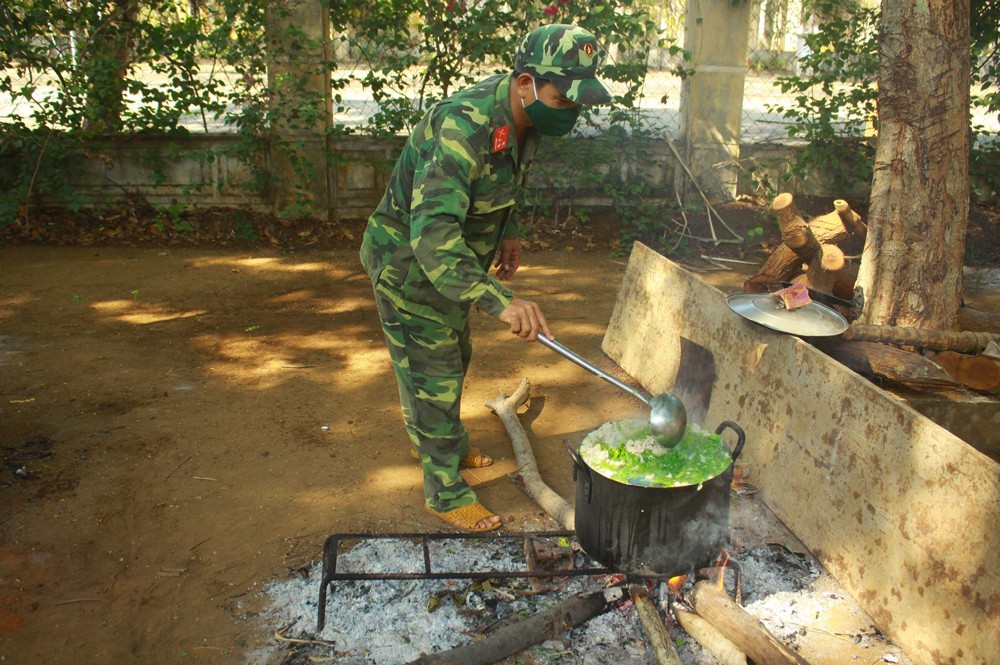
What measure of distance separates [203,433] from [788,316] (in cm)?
326

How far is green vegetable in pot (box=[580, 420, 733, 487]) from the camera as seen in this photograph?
3.03 m

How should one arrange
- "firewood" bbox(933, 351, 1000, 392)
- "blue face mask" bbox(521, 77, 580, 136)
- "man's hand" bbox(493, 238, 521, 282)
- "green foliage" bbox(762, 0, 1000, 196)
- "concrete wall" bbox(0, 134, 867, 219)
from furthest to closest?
"concrete wall" bbox(0, 134, 867, 219), "green foliage" bbox(762, 0, 1000, 196), "firewood" bbox(933, 351, 1000, 392), "man's hand" bbox(493, 238, 521, 282), "blue face mask" bbox(521, 77, 580, 136)

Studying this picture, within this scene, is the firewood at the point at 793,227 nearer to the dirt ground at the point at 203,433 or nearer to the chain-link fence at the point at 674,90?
the dirt ground at the point at 203,433

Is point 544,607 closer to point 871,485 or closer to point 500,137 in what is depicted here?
point 871,485

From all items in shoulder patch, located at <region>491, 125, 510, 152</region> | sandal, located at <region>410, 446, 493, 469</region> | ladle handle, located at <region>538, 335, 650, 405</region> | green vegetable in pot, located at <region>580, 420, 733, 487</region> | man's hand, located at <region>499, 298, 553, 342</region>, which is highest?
shoulder patch, located at <region>491, 125, 510, 152</region>

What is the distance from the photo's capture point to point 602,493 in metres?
3.10

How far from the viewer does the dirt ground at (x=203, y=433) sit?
11.1 ft

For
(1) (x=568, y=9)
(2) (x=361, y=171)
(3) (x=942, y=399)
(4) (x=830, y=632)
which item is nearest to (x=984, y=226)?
(1) (x=568, y=9)

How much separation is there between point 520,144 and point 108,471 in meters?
2.73

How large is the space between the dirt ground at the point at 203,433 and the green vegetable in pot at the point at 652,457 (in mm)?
916

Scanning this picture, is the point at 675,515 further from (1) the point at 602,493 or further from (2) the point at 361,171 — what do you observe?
(2) the point at 361,171

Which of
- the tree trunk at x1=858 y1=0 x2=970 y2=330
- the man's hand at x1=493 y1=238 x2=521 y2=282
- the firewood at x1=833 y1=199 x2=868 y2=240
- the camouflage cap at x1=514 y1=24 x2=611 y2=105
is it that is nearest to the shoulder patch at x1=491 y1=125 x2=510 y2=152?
the camouflage cap at x1=514 y1=24 x2=611 y2=105

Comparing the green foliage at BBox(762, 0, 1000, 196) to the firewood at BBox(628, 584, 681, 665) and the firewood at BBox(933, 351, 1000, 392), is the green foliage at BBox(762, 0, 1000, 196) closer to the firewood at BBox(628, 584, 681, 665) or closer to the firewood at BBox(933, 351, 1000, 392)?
the firewood at BBox(933, 351, 1000, 392)

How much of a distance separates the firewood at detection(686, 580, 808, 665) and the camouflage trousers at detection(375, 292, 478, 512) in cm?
125
